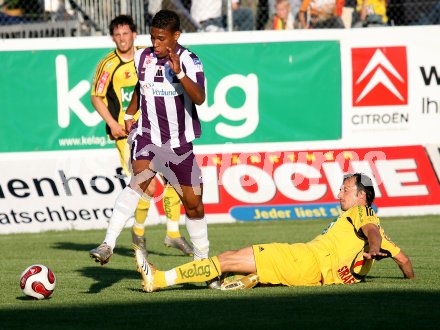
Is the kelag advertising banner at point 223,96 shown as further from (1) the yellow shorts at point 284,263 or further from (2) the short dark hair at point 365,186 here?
(1) the yellow shorts at point 284,263

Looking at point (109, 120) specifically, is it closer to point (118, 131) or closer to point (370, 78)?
point (118, 131)

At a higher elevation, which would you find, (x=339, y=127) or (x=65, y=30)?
(x=65, y=30)

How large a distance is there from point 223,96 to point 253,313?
362 inches

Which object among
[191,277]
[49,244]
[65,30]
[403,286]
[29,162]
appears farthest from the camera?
[65,30]

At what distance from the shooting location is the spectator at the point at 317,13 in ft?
59.2

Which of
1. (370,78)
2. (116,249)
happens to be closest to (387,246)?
(116,249)

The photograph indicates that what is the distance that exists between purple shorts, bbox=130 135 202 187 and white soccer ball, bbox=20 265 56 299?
1.59m

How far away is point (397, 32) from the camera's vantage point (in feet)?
55.1

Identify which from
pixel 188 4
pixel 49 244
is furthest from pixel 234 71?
pixel 49 244

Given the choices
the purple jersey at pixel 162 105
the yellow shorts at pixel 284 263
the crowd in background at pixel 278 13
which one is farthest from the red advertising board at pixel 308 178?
the yellow shorts at pixel 284 263

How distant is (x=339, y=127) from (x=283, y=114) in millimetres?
902

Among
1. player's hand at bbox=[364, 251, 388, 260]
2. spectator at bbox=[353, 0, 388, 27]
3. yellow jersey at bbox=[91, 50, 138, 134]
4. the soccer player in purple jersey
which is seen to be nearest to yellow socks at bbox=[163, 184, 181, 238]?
yellow jersey at bbox=[91, 50, 138, 134]

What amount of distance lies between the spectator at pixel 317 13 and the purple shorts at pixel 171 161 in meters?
8.74

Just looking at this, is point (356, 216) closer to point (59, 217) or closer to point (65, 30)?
point (59, 217)
